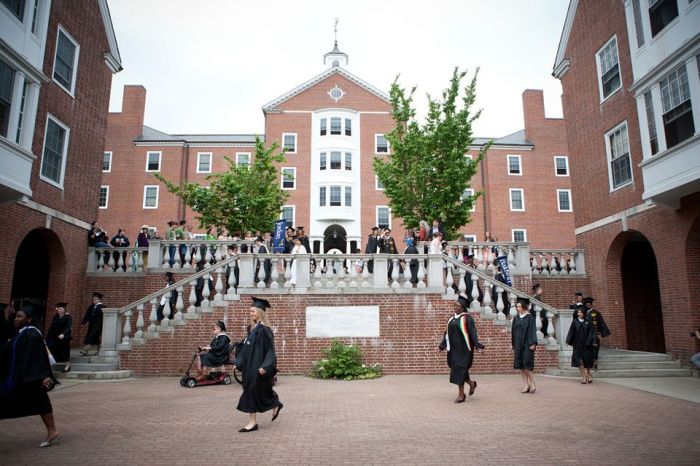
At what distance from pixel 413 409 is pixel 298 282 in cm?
556

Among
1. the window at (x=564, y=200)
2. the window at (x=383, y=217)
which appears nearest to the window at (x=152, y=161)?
the window at (x=383, y=217)

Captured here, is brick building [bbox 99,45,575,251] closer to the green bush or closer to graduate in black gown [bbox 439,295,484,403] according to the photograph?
the green bush

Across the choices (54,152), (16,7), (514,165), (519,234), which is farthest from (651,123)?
(514,165)

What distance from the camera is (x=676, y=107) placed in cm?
1245

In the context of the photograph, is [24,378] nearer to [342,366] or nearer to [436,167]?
[342,366]

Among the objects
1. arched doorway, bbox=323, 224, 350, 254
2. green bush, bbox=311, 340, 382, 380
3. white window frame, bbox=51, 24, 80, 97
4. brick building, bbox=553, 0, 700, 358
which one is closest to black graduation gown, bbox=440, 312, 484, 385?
green bush, bbox=311, 340, 382, 380

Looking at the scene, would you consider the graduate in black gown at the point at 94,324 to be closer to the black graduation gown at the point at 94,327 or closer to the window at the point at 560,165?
the black graduation gown at the point at 94,327

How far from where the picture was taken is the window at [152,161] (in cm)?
3878

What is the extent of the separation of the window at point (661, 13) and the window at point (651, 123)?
70.3 inches

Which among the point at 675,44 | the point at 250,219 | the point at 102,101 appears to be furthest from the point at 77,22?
the point at 675,44

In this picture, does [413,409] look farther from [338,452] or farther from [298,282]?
[298,282]

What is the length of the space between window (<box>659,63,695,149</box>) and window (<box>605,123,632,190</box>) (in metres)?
2.48

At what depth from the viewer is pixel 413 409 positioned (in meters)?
7.81

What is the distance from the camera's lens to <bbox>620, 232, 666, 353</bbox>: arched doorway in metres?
16.3
